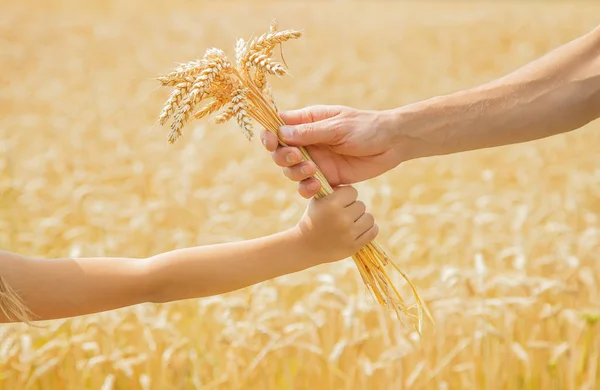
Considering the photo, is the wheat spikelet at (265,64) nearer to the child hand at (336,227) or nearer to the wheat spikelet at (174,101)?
the wheat spikelet at (174,101)

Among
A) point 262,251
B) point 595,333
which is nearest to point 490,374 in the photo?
point 595,333

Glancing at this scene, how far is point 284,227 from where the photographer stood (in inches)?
203

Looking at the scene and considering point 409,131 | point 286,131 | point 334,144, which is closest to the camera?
point 286,131

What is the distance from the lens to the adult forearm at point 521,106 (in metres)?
2.65

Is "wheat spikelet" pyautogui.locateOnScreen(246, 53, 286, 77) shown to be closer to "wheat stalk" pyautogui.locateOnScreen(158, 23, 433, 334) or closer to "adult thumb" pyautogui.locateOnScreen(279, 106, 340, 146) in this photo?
"wheat stalk" pyautogui.locateOnScreen(158, 23, 433, 334)

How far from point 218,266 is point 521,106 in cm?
119

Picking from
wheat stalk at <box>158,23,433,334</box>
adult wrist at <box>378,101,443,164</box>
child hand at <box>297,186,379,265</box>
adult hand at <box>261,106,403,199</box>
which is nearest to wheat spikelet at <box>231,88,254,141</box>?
wheat stalk at <box>158,23,433,334</box>

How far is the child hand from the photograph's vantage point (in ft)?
7.64

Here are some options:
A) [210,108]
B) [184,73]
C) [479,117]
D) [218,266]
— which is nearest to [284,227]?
[479,117]

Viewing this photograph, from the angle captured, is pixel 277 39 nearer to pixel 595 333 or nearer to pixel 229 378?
pixel 229 378

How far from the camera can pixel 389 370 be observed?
3266 mm

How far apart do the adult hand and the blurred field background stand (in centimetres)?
46

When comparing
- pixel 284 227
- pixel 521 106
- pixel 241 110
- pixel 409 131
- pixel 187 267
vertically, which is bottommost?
pixel 187 267

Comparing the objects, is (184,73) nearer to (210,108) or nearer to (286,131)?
(210,108)
